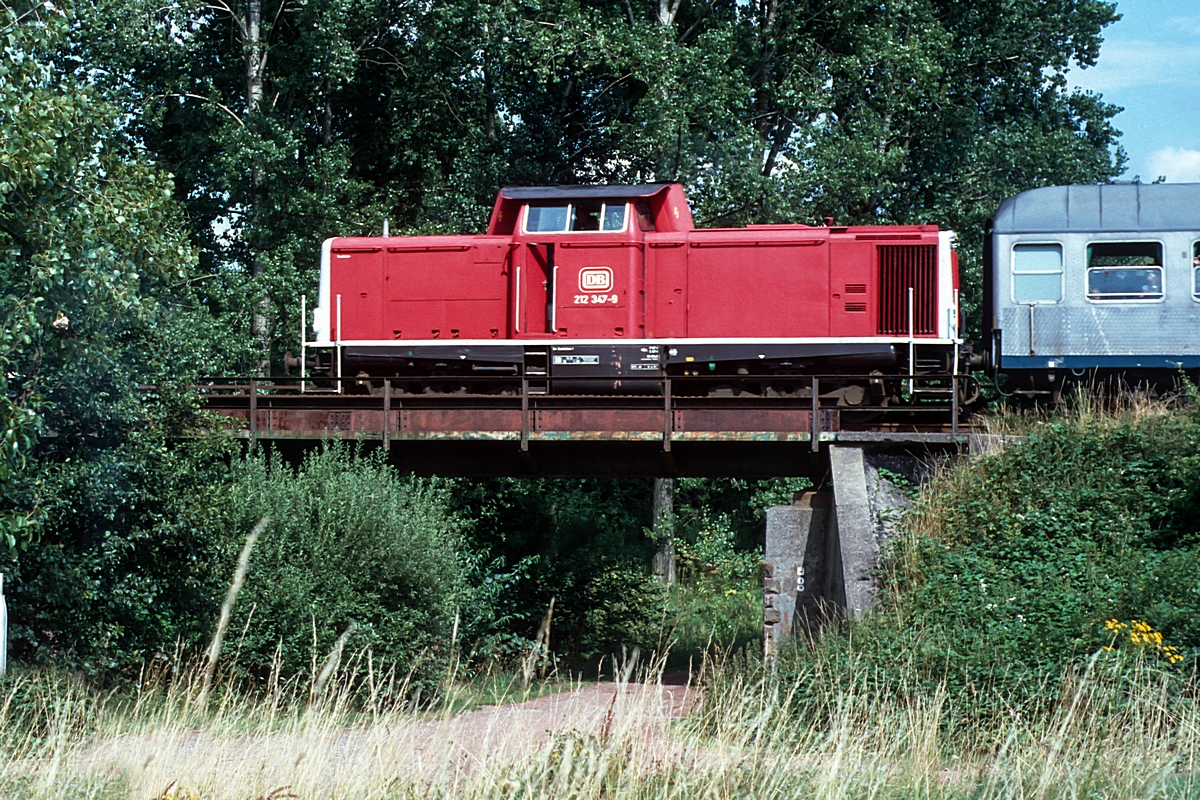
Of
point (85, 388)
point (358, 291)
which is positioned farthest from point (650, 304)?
point (85, 388)

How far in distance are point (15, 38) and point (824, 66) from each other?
1983 cm

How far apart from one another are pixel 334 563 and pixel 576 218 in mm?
6410

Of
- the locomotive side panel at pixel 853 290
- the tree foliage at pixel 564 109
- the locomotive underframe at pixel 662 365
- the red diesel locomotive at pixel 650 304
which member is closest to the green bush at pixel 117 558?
the locomotive underframe at pixel 662 365

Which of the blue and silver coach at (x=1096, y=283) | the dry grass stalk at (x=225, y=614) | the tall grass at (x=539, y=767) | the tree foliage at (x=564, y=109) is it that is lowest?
the tall grass at (x=539, y=767)

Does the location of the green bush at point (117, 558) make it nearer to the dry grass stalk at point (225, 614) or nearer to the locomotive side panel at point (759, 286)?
the dry grass stalk at point (225, 614)

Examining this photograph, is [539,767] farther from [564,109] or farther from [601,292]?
[564,109]

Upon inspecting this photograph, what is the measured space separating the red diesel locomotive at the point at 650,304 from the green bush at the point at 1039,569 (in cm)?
346

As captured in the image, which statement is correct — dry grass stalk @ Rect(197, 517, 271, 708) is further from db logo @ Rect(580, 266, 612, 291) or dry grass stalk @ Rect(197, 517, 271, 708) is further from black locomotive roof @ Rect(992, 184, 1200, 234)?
black locomotive roof @ Rect(992, 184, 1200, 234)

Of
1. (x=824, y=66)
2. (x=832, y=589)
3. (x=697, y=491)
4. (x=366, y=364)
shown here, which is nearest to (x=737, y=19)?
(x=824, y=66)

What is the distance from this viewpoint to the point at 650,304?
58.6 feet

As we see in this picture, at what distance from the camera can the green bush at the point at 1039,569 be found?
10375mm

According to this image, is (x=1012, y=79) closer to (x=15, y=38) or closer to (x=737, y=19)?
(x=737, y=19)

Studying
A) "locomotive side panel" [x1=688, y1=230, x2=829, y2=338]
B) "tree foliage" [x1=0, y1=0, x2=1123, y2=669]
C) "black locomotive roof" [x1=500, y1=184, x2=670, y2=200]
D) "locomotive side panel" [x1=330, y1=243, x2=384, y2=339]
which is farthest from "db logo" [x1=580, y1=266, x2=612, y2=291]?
"tree foliage" [x1=0, y1=0, x2=1123, y2=669]

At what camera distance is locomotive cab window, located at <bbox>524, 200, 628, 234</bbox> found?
711 inches
